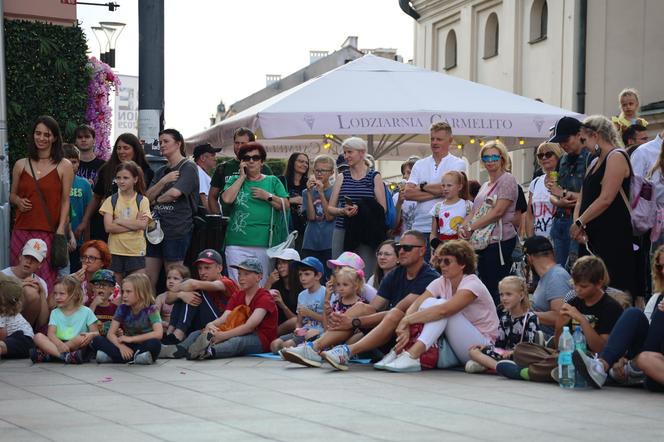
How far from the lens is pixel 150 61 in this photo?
1341 cm

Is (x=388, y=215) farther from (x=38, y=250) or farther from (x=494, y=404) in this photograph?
(x=494, y=404)

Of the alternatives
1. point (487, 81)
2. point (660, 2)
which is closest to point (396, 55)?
point (487, 81)

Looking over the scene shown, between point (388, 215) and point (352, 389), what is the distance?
427 centimetres

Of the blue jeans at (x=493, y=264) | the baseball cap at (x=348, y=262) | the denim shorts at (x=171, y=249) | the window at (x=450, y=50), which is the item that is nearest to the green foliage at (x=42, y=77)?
the denim shorts at (x=171, y=249)

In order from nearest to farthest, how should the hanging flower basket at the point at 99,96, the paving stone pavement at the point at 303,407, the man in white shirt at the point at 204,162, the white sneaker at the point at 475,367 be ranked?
the paving stone pavement at the point at 303,407 < the white sneaker at the point at 475,367 < the man in white shirt at the point at 204,162 < the hanging flower basket at the point at 99,96

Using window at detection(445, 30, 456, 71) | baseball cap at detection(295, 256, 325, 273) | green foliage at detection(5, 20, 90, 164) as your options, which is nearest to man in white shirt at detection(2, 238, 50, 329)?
baseball cap at detection(295, 256, 325, 273)

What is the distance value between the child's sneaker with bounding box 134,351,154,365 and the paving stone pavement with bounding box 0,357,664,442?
358mm

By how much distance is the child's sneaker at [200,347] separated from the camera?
11.6 meters

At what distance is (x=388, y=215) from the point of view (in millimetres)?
13422

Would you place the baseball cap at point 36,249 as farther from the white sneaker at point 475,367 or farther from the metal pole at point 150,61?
the white sneaker at point 475,367

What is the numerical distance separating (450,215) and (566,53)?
2137 centimetres

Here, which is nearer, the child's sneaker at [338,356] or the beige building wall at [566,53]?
the child's sneaker at [338,356]

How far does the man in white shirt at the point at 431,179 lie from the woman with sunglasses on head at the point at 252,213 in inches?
49.8

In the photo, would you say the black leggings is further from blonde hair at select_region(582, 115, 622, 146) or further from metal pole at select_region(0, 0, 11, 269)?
blonde hair at select_region(582, 115, 622, 146)
